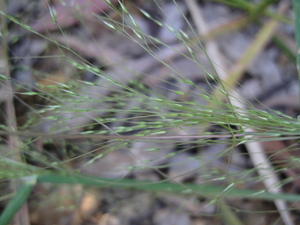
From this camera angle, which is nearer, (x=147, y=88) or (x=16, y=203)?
(x=16, y=203)

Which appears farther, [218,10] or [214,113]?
[218,10]

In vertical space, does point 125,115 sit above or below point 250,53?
below

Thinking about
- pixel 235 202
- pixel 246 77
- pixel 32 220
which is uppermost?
pixel 246 77

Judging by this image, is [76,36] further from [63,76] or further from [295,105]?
[295,105]

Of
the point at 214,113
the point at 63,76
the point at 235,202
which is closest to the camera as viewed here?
the point at 214,113

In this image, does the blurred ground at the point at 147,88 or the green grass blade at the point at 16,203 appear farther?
the blurred ground at the point at 147,88

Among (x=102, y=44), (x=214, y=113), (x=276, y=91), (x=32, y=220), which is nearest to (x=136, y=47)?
(x=102, y=44)

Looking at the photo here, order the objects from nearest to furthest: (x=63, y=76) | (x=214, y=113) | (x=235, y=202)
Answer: (x=214, y=113)
(x=235, y=202)
(x=63, y=76)

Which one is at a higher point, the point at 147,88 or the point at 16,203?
the point at 147,88
